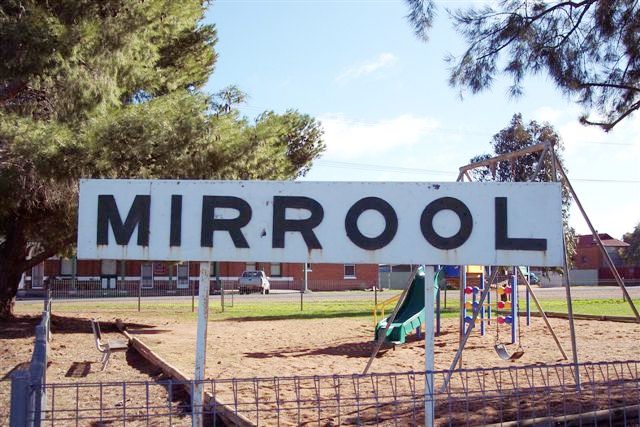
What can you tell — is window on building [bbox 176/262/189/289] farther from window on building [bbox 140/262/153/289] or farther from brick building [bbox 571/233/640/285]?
brick building [bbox 571/233/640/285]

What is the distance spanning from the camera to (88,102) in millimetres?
11672

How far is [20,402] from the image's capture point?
357 centimetres

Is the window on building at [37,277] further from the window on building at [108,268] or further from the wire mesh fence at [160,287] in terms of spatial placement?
the wire mesh fence at [160,287]

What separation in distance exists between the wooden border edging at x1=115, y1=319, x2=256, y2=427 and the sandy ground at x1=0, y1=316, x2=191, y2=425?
0.11 metres

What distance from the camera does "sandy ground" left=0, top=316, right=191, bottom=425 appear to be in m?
6.69

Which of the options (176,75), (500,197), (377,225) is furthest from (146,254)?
(176,75)

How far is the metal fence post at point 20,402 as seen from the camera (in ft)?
11.6

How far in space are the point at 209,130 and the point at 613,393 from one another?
8692 mm

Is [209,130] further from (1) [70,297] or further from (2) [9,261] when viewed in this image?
(1) [70,297]

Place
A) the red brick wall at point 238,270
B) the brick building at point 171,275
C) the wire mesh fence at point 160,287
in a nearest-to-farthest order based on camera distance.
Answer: the wire mesh fence at point 160,287 < the brick building at point 171,275 < the red brick wall at point 238,270

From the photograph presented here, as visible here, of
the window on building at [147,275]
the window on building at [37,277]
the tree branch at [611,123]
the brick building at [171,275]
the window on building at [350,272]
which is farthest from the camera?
the window on building at [350,272]

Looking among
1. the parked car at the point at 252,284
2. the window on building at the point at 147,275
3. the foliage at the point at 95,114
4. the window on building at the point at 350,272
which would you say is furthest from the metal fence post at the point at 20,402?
the window on building at the point at 350,272

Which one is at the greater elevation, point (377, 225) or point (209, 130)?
point (209, 130)

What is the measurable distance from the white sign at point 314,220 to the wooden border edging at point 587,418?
1.17 m
